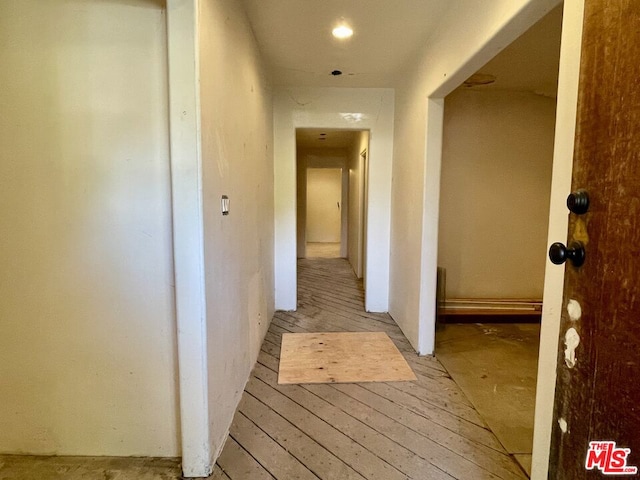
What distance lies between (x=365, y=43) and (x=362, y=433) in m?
2.65

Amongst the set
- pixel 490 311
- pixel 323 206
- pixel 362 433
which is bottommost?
pixel 362 433

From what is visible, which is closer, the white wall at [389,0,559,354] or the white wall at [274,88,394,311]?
the white wall at [389,0,559,354]

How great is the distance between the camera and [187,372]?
143 cm

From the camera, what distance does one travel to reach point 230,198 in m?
1.86

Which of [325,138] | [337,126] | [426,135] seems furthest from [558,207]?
[325,138]

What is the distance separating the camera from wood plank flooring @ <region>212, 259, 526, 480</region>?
1514 mm

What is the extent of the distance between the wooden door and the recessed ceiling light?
1.82 metres

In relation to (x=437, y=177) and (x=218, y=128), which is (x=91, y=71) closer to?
(x=218, y=128)

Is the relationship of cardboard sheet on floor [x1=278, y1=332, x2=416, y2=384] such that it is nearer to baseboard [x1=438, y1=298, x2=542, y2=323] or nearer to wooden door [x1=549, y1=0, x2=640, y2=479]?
baseboard [x1=438, y1=298, x2=542, y2=323]

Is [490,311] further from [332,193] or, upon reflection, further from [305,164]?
[332,193]

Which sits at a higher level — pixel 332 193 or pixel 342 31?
pixel 342 31

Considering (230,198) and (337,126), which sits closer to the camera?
(230,198)

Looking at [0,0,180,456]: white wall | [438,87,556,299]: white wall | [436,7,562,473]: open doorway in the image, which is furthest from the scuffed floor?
[0,0,180,456]: white wall

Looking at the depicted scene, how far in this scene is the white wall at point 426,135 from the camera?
158 cm
